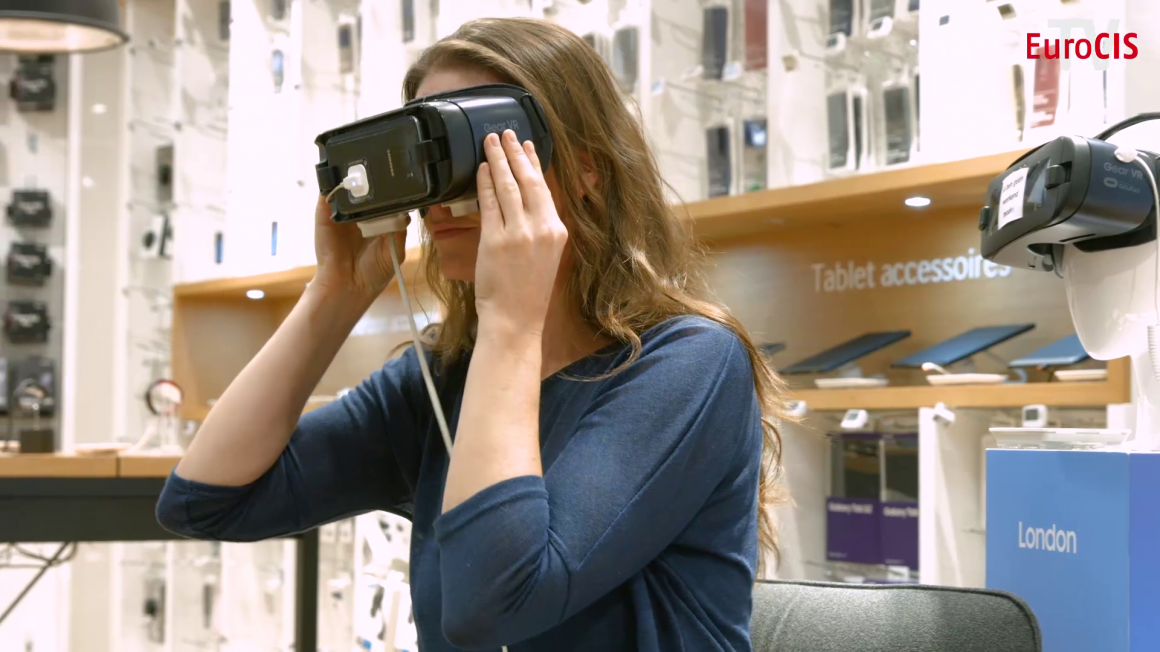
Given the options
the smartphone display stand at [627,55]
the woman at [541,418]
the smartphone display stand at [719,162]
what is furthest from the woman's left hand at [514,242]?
the smartphone display stand at [627,55]

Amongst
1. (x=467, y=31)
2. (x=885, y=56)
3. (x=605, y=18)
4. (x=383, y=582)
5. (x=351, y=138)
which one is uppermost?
(x=605, y=18)

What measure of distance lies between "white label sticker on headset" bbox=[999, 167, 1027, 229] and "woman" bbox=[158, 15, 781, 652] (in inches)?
14.9

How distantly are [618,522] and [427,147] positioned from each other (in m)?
0.34

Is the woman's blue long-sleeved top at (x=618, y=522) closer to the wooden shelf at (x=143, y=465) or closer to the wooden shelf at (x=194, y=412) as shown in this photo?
the wooden shelf at (x=143, y=465)

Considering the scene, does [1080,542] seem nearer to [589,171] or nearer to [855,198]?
[589,171]

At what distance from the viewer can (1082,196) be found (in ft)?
3.88

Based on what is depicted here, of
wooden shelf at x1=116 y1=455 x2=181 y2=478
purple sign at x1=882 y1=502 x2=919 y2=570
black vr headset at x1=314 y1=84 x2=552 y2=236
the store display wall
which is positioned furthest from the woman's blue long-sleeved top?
purple sign at x1=882 y1=502 x2=919 y2=570

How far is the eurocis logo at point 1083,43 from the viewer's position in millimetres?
2043

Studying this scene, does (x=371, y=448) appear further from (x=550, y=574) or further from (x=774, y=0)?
(x=774, y=0)

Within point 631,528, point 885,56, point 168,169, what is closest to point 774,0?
point 885,56

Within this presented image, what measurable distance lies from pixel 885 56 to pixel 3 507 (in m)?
2.06

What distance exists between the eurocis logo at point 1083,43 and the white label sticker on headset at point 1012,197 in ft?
2.89

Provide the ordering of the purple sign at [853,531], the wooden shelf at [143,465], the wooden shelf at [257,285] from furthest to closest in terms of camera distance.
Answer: the wooden shelf at [257,285]
the purple sign at [853,531]
the wooden shelf at [143,465]

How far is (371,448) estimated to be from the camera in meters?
1.21
